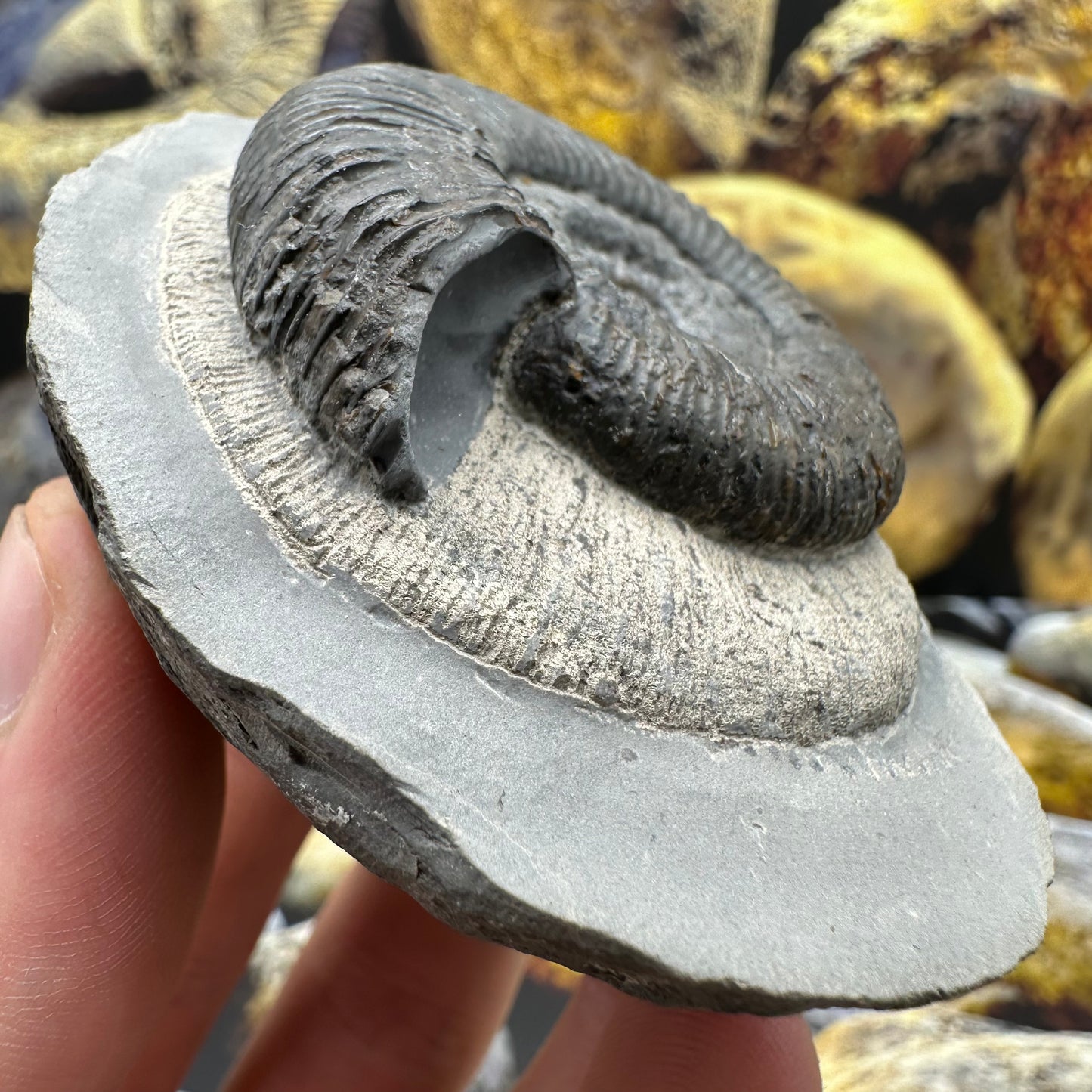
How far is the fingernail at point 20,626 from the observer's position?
85cm

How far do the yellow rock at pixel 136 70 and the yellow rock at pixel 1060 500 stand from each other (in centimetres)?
220

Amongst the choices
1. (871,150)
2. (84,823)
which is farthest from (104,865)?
(871,150)

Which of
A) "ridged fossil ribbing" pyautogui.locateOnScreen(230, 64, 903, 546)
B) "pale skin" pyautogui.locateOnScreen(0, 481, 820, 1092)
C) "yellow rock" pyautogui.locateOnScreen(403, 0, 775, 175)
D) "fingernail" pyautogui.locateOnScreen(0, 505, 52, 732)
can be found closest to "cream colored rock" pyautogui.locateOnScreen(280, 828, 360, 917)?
"pale skin" pyautogui.locateOnScreen(0, 481, 820, 1092)

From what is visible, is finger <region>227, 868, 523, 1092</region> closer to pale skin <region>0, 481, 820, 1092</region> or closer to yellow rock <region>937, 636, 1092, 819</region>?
pale skin <region>0, 481, 820, 1092</region>

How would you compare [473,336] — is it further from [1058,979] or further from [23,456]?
[23,456]

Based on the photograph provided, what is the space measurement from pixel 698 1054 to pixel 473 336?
2.41 ft

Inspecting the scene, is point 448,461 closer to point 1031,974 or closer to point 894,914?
point 894,914

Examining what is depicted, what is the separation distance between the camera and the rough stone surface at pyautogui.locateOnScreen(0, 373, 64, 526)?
208 cm

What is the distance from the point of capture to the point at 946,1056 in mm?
1115

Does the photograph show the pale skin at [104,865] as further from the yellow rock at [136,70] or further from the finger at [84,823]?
the yellow rock at [136,70]

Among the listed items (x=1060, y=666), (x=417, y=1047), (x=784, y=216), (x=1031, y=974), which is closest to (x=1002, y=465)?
(x=1060, y=666)

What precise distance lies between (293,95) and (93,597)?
0.50m

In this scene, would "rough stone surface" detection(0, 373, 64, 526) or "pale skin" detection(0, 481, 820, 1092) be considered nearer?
"pale skin" detection(0, 481, 820, 1092)

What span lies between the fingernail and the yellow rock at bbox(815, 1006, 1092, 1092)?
39.6 inches
